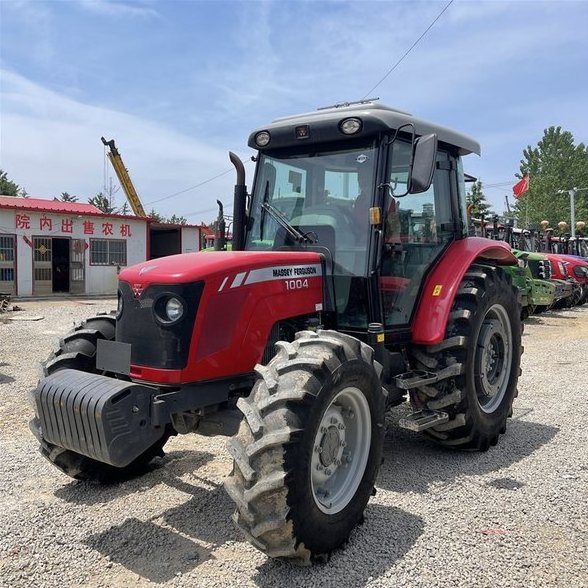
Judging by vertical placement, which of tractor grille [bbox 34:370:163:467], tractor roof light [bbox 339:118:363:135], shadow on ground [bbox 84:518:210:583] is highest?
tractor roof light [bbox 339:118:363:135]

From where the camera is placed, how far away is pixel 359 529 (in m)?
3.41

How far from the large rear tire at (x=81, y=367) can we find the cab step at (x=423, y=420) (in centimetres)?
168

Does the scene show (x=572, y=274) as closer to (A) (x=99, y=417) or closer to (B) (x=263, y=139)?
(B) (x=263, y=139)

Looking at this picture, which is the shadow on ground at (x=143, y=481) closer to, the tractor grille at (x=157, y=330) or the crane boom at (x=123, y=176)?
the tractor grille at (x=157, y=330)

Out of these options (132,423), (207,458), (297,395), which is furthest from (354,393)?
(207,458)

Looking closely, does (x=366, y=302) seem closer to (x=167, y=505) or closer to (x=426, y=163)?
(x=426, y=163)

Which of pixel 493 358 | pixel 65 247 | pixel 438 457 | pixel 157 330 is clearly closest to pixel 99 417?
pixel 157 330

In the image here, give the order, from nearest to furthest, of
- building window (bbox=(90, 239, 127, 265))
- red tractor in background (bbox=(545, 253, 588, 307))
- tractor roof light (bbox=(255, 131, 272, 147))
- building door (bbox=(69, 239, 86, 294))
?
1. tractor roof light (bbox=(255, 131, 272, 147))
2. red tractor in background (bbox=(545, 253, 588, 307))
3. building door (bbox=(69, 239, 86, 294))
4. building window (bbox=(90, 239, 127, 265))

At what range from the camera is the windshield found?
4129 mm

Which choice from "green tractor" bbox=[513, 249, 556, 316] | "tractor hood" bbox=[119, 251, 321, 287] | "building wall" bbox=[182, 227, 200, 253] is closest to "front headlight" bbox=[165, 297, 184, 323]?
"tractor hood" bbox=[119, 251, 321, 287]

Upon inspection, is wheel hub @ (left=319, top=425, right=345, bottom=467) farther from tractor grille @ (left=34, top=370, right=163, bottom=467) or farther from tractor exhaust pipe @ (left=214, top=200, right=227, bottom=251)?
tractor exhaust pipe @ (left=214, top=200, right=227, bottom=251)

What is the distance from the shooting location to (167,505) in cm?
380

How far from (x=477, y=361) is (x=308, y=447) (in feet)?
7.40

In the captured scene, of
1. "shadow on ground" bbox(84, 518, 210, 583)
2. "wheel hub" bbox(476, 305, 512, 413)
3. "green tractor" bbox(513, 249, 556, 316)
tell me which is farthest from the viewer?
"green tractor" bbox(513, 249, 556, 316)
